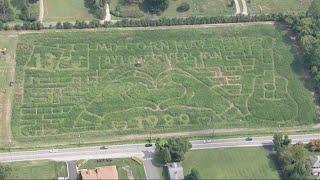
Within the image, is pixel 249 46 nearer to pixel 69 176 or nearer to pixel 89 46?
pixel 89 46

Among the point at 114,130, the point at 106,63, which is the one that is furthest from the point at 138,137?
the point at 106,63

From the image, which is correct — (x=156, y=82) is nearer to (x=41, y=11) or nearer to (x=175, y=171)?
(x=175, y=171)

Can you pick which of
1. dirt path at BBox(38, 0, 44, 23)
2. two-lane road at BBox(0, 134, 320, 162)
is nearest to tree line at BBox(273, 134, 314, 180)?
two-lane road at BBox(0, 134, 320, 162)

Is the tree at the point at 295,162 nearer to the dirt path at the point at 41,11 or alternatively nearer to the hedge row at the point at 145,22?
the hedge row at the point at 145,22

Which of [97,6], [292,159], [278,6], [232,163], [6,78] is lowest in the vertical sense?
[292,159]

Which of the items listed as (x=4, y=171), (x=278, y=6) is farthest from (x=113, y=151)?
(x=278, y=6)

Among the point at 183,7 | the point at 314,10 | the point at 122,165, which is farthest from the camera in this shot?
the point at 183,7

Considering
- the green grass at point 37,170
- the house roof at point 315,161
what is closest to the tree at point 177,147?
the green grass at point 37,170
